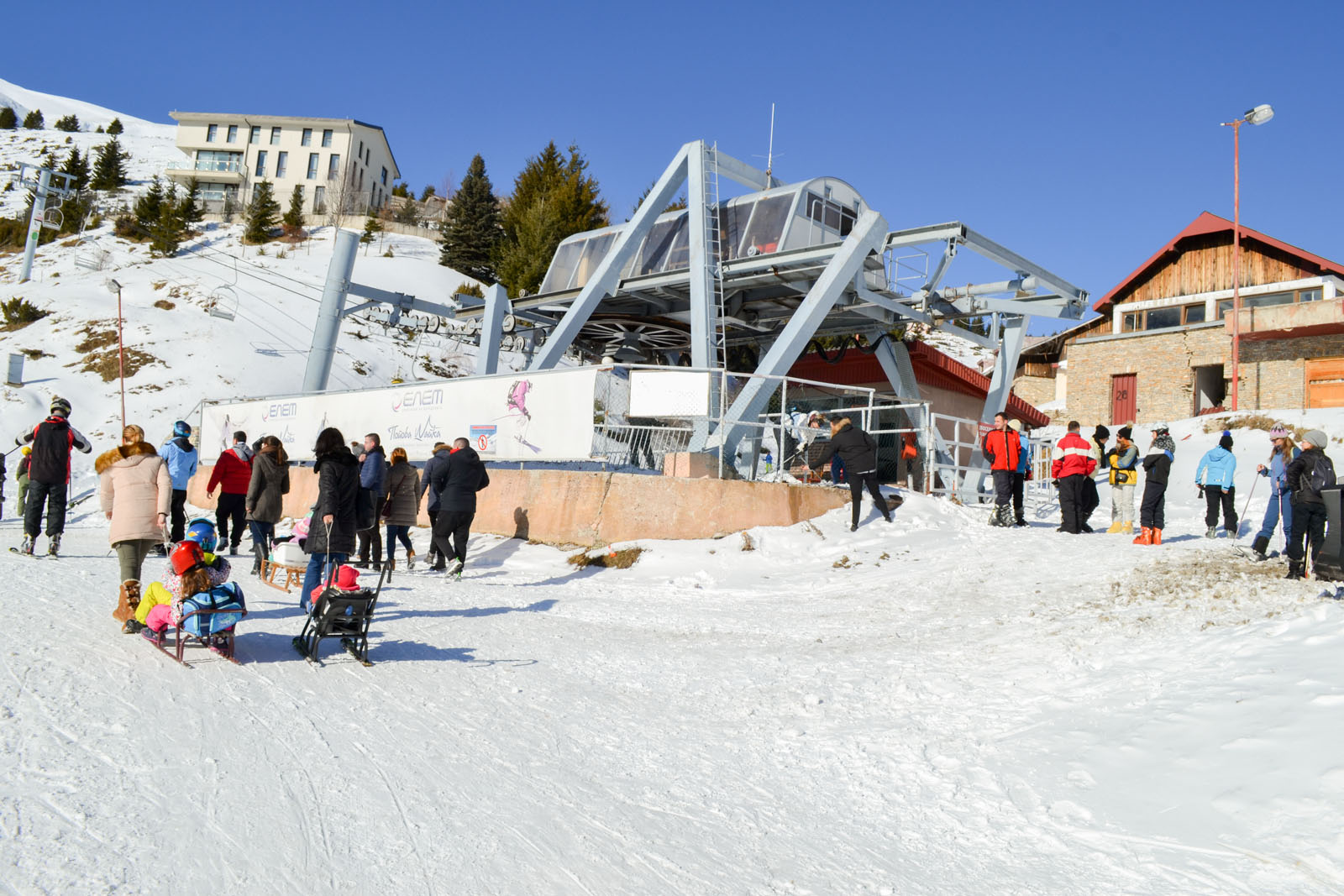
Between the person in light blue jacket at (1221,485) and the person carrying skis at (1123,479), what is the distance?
2.96 feet

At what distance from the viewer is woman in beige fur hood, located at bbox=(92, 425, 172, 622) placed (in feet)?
22.0

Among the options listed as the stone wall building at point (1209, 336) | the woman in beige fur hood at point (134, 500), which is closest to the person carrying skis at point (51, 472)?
the woman in beige fur hood at point (134, 500)

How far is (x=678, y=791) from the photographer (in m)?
4.37

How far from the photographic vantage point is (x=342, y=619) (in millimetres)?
6125

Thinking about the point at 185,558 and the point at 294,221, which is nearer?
the point at 185,558

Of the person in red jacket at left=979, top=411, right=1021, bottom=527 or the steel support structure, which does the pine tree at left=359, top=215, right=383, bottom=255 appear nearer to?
the steel support structure

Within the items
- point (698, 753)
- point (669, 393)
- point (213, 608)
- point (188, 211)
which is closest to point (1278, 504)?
point (669, 393)

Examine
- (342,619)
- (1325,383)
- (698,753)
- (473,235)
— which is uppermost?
(473,235)

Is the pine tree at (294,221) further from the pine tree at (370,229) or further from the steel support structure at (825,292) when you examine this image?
the steel support structure at (825,292)

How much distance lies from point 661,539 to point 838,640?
4.75 metres

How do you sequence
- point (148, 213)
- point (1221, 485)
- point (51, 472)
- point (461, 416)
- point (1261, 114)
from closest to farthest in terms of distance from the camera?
point (51, 472)
point (1221, 485)
point (461, 416)
point (1261, 114)
point (148, 213)

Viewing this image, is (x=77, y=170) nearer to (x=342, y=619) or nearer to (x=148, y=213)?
(x=148, y=213)

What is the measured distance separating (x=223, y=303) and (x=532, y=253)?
1270 cm

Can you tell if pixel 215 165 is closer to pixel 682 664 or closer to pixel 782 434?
pixel 782 434
